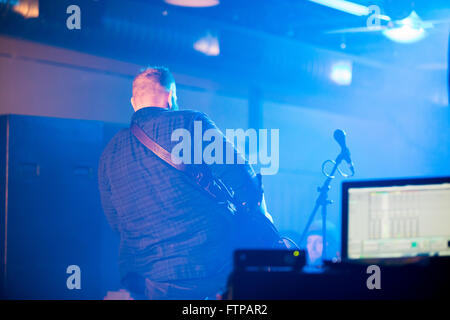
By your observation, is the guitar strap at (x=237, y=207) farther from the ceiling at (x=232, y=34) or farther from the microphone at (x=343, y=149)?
the ceiling at (x=232, y=34)

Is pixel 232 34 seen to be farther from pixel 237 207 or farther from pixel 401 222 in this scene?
pixel 401 222

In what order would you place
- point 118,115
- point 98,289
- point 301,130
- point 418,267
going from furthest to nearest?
point 301,130, point 118,115, point 98,289, point 418,267

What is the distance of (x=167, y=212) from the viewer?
8.65 feet

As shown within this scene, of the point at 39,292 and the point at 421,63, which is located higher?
the point at 421,63

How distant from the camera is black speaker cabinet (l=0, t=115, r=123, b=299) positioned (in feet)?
10.9

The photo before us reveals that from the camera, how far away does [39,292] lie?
3.38 metres

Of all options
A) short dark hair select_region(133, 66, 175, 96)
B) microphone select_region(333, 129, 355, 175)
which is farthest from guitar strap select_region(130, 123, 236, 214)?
microphone select_region(333, 129, 355, 175)

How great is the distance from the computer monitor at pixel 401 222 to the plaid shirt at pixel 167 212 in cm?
61

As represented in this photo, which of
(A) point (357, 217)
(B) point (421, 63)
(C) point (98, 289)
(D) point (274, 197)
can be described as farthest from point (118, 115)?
(B) point (421, 63)

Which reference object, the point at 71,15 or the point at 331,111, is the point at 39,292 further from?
the point at 331,111

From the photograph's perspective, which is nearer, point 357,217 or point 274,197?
point 357,217

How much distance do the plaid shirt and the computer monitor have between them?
605mm

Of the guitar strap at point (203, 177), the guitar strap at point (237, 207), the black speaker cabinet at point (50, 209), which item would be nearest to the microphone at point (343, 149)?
the guitar strap at point (237, 207)
